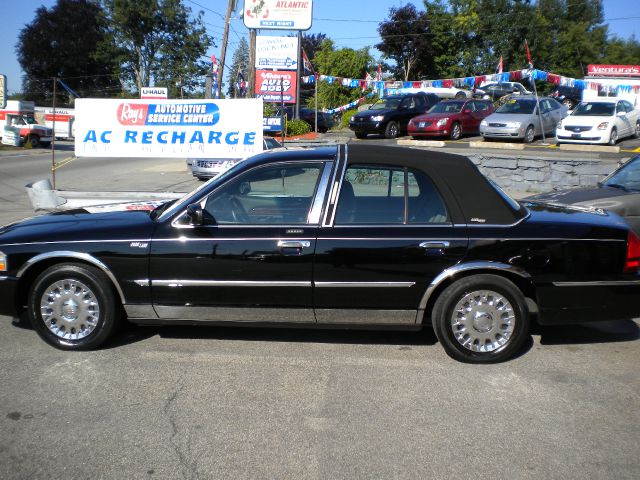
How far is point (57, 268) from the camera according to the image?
4.64 m

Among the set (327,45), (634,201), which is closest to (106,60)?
(327,45)

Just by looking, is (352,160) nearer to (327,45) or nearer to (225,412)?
(225,412)

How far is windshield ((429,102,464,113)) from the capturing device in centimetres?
2111

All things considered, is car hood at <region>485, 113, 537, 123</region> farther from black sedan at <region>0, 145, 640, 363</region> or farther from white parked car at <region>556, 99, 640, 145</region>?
black sedan at <region>0, 145, 640, 363</region>

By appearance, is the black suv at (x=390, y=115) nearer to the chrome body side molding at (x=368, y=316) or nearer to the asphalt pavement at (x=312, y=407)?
the asphalt pavement at (x=312, y=407)

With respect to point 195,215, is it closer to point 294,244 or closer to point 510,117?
point 294,244

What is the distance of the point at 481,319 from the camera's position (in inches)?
179

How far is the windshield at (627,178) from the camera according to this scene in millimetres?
7852

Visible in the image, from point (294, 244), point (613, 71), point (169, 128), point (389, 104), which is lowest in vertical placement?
point (294, 244)

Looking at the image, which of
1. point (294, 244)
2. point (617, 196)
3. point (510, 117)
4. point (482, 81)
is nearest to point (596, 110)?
point (510, 117)

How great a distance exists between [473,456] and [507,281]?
158cm

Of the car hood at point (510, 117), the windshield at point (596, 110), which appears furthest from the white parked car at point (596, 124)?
the car hood at point (510, 117)

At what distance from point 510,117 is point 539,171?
658cm

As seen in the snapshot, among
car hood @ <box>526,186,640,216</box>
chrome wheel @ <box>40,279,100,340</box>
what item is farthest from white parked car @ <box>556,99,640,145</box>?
chrome wheel @ <box>40,279,100,340</box>
